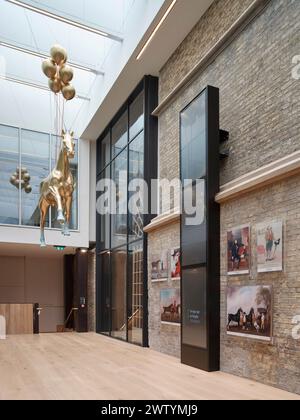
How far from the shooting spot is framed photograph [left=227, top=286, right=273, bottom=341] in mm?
6453

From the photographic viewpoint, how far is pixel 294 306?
598 centimetres

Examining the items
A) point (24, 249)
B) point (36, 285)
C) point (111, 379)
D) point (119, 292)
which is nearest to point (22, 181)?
point (24, 249)

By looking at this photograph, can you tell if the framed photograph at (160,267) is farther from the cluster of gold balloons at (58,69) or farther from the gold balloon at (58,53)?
the gold balloon at (58,53)

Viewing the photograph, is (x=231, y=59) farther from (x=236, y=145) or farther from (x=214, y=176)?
(x=214, y=176)

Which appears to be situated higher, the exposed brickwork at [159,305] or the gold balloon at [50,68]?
the gold balloon at [50,68]

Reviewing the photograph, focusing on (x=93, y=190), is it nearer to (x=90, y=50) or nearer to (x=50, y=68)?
(x=90, y=50)

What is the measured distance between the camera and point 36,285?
21219 mm

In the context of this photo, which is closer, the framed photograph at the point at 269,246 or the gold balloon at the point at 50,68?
the framed photograph at the point at 269,246

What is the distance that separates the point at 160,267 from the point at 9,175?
25.6 ft

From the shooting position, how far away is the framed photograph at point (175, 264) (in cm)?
958

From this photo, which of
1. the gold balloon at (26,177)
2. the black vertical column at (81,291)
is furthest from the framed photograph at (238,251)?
the black vertical column at (81,291)

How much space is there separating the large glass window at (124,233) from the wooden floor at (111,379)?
2.27 meters
